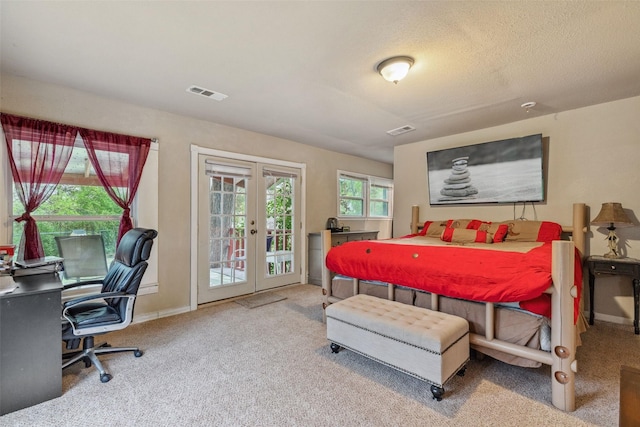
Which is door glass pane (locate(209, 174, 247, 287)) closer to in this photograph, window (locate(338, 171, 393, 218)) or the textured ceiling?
the textured ceiling

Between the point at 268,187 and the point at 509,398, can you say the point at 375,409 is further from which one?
the point at 268,187

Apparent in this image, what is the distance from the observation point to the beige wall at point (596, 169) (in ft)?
10.6

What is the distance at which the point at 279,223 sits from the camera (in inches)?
191

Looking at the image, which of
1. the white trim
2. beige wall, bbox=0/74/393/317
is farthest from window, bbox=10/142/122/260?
the white trim

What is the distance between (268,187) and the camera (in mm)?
4648

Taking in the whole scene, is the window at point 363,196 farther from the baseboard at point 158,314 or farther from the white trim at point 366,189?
the baseboard at point 158,314

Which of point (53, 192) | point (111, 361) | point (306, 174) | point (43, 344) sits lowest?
point (111, 361)

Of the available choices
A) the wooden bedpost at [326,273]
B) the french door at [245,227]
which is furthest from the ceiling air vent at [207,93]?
the wooden bedpost at [326,273]

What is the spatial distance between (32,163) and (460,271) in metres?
3.77

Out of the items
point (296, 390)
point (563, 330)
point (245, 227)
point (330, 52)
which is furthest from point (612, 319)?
point (245, 227)

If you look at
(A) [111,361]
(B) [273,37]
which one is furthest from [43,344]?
(B) [273,37]

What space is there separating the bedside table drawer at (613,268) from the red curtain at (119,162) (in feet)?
16.4

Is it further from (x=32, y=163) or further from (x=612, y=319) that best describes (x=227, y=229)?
(x=612, y=319)

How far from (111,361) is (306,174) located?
365 cm
